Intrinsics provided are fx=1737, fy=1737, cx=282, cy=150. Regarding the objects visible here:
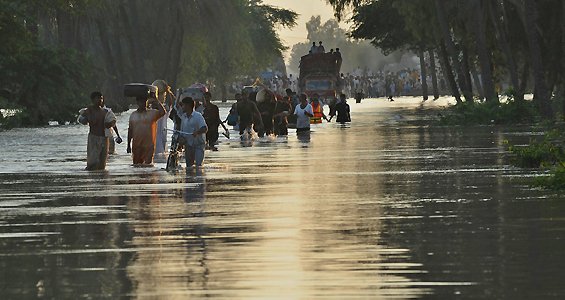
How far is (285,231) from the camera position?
54.9ft

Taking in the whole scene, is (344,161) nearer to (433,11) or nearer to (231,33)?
(433,11)

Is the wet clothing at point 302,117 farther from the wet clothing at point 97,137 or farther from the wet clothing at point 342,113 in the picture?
the wet clothing at point 97,137

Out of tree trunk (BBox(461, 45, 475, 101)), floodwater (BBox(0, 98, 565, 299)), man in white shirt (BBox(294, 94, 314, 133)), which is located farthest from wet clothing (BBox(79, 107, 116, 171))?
tree trunk (BBox(461, 45, 475, 101))

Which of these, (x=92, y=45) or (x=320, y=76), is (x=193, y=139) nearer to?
(x=92, y=45)

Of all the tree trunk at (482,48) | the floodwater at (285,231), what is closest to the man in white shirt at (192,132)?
the floodwater at (285,231)

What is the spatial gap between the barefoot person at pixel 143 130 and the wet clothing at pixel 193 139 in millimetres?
988

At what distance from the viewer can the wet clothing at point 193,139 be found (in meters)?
30.7

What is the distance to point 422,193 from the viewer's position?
22391 mm

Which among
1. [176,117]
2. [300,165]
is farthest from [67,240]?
[176,117]

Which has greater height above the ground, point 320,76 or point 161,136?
point 161,136

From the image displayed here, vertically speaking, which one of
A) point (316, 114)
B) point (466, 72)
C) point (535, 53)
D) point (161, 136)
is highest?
point (535, 53)

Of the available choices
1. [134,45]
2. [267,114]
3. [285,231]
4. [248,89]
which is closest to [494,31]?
[267,114]

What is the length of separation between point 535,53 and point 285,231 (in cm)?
3535

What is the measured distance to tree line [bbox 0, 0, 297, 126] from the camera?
63.4 metres
